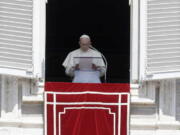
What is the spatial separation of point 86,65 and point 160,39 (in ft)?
2.96

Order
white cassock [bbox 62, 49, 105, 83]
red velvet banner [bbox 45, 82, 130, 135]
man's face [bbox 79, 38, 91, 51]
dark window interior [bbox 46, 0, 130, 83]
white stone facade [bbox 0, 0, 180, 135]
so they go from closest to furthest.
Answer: red velvet banner [bbox 45, 82, 130, 135]
white stone facade [bbox 0, 0, 180, 135]
white cassock [bbox 62, 49, 105, 83]
man's face [bbox 79, 38, 91, 51]
dark window interior [bbox 46, 0, 130, 83]

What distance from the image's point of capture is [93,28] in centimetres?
1591

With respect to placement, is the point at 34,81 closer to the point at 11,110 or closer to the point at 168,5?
the point at 11,110

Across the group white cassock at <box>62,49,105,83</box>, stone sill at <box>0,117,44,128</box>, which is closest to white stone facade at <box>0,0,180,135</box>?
stone sill at <box>0,117,44,128</box>

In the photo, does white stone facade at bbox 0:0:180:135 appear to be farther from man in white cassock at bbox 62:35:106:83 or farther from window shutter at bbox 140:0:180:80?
man in white cassock at bbox 62:35:106:83

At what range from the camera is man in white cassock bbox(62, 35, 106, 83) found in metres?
12.6

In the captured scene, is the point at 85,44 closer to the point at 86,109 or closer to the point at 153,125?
the point at 86,109

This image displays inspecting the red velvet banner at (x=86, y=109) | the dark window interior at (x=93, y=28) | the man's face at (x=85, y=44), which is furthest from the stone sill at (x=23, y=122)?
the dark window interior at (x=93, y=28)

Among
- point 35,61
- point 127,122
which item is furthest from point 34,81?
point 127,122

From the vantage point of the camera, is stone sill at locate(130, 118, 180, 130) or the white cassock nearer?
stone sill at locate(130, 118, 180, 130)

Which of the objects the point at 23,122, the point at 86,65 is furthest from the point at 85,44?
the point at 23,122

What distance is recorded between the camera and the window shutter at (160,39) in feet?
40.7

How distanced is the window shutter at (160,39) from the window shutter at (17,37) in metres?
1.24

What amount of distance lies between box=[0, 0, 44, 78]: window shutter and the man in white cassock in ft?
1.71
